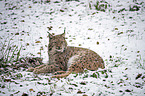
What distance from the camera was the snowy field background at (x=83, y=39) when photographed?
4.70m

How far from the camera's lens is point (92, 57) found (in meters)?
5.95

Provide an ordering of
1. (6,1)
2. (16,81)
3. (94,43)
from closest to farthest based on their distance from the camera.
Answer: (16,81)
(94,43)
(6,1)

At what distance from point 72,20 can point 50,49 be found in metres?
6.21

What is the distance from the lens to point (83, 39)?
9414 mm

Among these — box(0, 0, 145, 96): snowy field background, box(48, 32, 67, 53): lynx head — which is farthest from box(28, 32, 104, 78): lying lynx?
box(0, 0, 145, 96): snowy field background

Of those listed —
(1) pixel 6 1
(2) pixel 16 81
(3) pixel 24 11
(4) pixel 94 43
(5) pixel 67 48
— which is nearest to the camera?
(2) pixel 16 81

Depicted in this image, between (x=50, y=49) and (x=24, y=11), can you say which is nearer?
(x=50, y=49)

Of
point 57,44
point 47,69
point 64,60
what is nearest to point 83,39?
point 64,60

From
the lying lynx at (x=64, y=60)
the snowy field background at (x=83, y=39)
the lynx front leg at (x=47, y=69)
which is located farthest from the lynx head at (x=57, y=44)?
the snowy field background at (x=83, y=39)

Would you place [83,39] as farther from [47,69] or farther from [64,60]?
[47,69]

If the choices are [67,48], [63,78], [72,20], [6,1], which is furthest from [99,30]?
[6,1]

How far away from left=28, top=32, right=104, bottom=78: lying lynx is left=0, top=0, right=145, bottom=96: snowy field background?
28cm

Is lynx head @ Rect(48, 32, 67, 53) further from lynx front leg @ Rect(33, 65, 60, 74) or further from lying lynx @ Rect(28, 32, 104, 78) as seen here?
lynx front leg @ Rect(33, 65, 60, 74)

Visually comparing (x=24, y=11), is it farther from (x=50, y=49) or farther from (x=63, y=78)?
(x=63, y=78)
